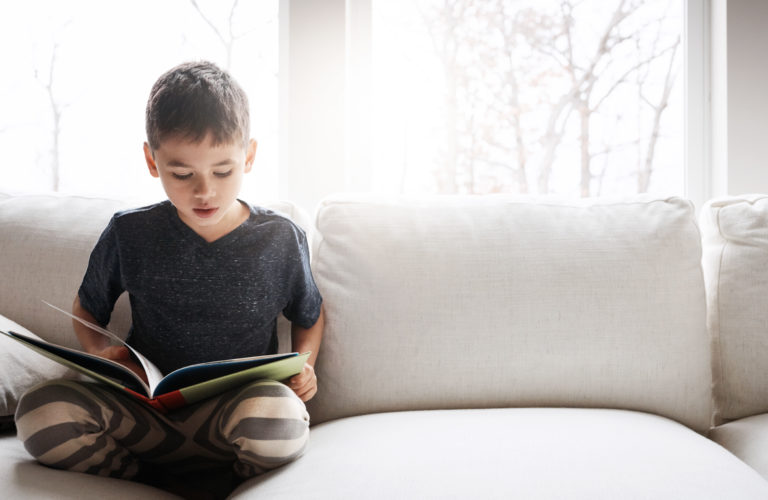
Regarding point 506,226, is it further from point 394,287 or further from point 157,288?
point 157,288

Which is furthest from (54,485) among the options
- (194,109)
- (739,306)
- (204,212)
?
(739,306)

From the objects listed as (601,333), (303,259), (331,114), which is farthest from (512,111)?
(303,259)

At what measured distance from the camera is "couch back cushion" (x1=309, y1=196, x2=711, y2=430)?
47.1 inches

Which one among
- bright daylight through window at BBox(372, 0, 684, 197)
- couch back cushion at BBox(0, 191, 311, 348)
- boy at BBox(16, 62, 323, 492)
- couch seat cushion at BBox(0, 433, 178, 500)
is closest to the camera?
couch seat cushion at BBox(0, 433, 178, 500)

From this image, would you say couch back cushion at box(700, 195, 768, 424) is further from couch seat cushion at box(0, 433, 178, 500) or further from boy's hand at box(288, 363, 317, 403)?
couch seat cushion at box(0, 433, 178, 500)

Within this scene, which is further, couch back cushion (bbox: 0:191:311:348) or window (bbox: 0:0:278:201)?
window (bbox: 0:0:278:201)

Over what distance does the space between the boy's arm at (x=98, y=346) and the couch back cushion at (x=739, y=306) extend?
113 centimetres

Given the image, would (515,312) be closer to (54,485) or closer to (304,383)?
(304,383)

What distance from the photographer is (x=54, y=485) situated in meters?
0.83

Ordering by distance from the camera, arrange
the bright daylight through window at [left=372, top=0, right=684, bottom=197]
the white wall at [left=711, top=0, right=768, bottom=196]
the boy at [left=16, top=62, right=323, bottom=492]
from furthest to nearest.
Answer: the bright daylight through window at [left=372, top=0, right=684, bottom=197]
the white wall at [left=711, top=0, right=768, bottom=196]
the boy at [left=16, top=62, right=323, bottom=492]

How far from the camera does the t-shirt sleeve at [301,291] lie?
1.14 meters

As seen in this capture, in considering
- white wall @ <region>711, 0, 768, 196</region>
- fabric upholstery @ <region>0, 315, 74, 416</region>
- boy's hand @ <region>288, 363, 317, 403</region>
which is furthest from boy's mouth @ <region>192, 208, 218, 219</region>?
white wall @ <region>711, 0, 768, 196</region>

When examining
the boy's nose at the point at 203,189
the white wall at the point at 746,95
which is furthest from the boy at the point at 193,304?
the white wall at the point at 746,95

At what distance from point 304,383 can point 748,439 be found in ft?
2.67
